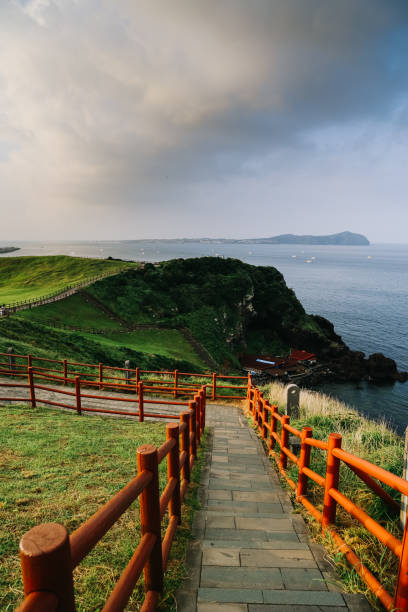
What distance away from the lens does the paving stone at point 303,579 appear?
295 cm

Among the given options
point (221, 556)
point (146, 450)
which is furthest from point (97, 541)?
point (221, 556)

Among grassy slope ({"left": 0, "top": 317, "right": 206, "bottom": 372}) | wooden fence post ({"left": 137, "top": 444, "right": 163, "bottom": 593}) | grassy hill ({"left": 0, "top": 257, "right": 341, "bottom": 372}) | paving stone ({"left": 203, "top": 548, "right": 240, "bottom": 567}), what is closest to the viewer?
wooden fence post ({"left": 137, "top": 444, "right": 163, "bottom": 593})

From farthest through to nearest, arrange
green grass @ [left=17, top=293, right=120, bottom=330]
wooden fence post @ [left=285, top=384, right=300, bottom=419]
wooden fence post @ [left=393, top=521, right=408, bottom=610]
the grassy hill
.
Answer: green grass @ [left=17, top=293, right=120, bottom=330] < the grassy hill < wooden fence post @ [left=285, top=384, right=300, bottom=419] < wooden fence post @ [left=393, top=521, right=408, bottom=610]

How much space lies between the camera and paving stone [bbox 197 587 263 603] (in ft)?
8.93

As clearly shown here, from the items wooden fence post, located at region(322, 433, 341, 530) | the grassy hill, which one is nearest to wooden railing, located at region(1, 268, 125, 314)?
the grassy hill

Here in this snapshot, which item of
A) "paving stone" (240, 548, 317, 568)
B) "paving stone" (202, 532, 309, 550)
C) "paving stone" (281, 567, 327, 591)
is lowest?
"paving stone" (202, 532, 309, 550)

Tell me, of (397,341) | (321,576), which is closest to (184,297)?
(397,341)

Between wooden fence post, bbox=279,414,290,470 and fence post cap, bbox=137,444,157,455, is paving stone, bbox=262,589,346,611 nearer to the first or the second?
fence post cap, bbox=137,444,157,455

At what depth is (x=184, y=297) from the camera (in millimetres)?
57656

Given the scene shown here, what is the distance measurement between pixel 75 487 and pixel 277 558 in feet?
10.2

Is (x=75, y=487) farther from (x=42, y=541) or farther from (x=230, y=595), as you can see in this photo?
(x=42, y=541)

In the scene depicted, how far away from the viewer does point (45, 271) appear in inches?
2502

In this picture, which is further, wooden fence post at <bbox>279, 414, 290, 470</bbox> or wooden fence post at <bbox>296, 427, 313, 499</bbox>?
wooden fence post at <bbox>279, 414, 290, 470</bbox>

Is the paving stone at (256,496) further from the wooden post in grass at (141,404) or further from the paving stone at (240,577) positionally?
the wooden post in grass at (141,404)
